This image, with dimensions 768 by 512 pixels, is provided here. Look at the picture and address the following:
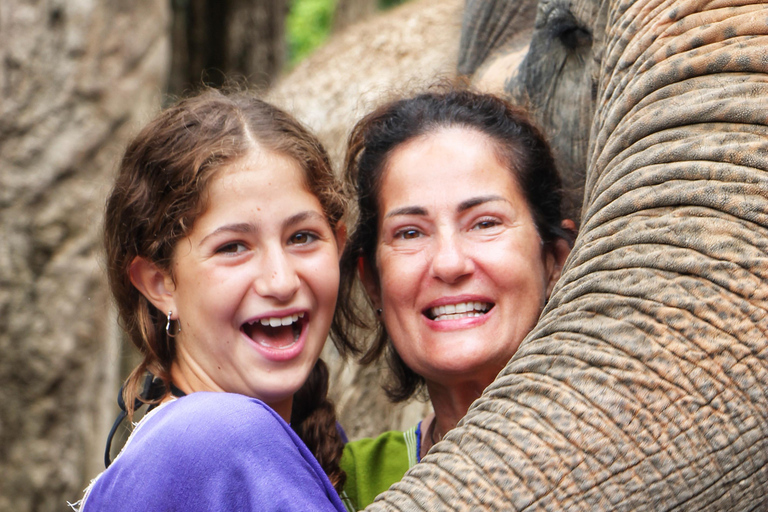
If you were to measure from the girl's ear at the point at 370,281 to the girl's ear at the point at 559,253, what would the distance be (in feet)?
1.49

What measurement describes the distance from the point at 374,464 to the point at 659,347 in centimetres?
125

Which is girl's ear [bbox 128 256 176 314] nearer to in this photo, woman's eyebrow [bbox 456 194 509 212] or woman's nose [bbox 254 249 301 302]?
woman's nose [bbox 254 249 301 302]

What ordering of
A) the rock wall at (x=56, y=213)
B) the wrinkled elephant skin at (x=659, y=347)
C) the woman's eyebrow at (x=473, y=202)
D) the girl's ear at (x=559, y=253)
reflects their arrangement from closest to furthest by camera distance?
the wrinkled elephant skin at (x=659, y=347) < the woman's eyebrow at (x=473, y=202) < the girl's ear at (x=559, y=253) < the rock wall at (x=56, y=213)

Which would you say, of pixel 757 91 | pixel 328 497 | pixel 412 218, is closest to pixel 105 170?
pixel 412 218

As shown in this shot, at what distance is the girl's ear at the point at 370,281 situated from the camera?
2725 millimetres

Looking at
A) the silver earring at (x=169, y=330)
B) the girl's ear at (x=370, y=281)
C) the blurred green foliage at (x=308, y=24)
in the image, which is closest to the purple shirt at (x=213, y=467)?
the silver earring at (x=169, y=330)

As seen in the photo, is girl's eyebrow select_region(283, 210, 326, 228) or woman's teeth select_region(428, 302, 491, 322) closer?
girl's eyebrow select_region(283, 210, 326, 228)

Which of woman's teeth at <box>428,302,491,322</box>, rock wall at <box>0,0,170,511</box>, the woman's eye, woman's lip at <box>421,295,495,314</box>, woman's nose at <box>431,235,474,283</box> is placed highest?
the woman's eye

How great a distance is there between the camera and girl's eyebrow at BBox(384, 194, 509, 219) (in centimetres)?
242

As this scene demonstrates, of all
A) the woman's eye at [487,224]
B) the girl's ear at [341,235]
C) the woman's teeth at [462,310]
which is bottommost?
the woman's teeth at [462,310]

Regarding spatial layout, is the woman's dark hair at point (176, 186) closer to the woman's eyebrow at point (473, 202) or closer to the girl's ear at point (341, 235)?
the girl's ear at point (341, 235)

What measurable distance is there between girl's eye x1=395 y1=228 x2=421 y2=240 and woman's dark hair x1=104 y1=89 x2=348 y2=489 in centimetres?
15

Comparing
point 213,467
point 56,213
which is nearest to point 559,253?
point 213,467

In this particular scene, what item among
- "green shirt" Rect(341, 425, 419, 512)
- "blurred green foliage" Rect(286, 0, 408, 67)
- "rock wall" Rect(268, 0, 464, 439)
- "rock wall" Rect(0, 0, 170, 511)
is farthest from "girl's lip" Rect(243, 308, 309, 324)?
"blurred green foliage" Rect(286, 0, 408, 67)
